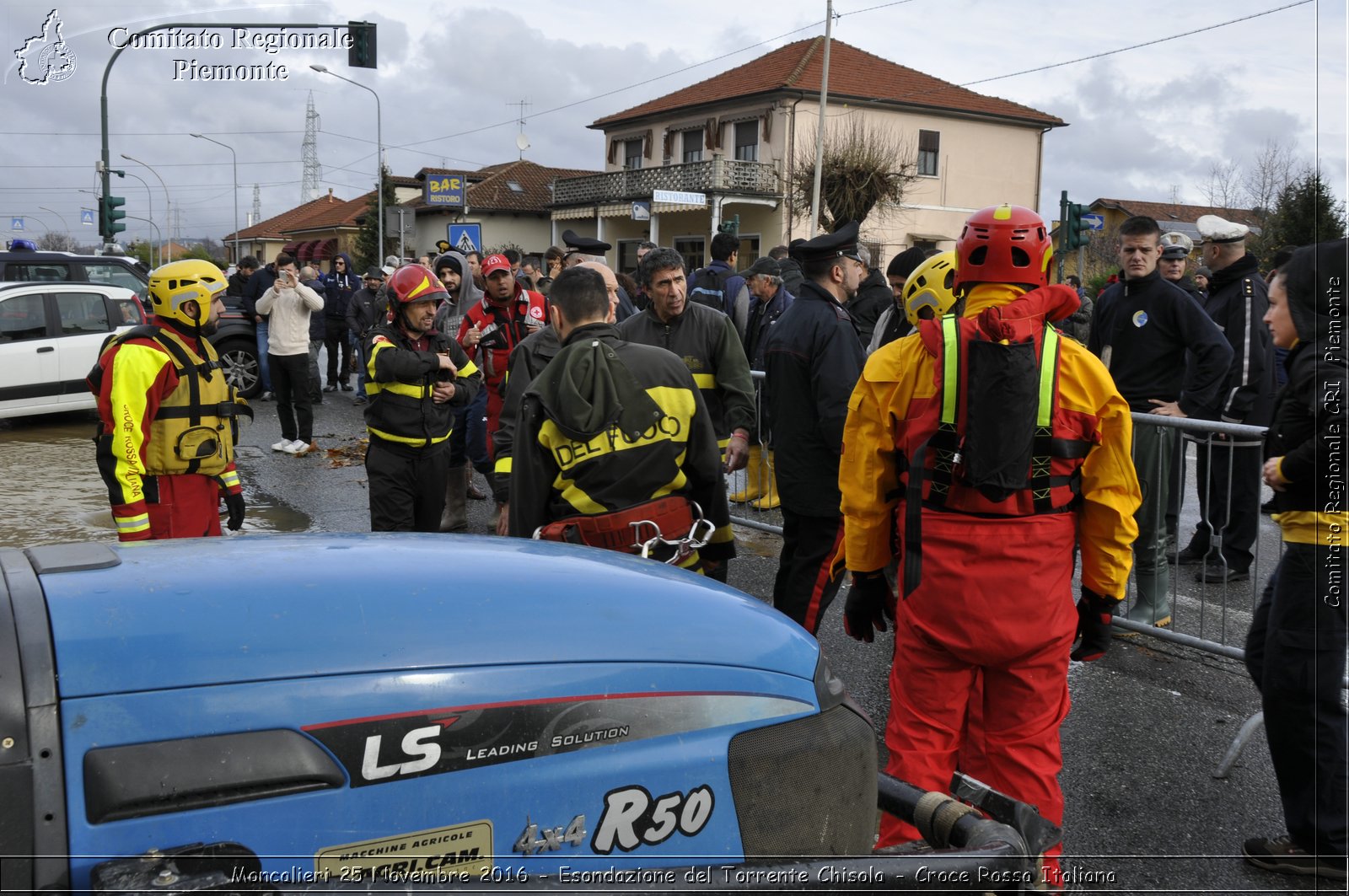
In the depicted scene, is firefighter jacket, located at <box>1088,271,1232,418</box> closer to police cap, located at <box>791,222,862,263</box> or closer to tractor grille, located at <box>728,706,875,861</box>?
police cap, located at <box>791,222,862,263</box>

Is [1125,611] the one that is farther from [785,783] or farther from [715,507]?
[785,783]

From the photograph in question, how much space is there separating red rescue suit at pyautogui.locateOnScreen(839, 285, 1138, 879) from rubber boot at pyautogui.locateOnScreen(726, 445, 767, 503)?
5094 mm

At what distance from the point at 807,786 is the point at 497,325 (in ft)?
21.4

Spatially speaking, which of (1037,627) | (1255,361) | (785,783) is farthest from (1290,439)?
(1255,361)

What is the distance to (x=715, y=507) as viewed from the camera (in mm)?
4137

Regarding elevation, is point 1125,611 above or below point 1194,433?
below

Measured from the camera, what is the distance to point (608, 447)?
3.75 m

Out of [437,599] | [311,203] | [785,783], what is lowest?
[785,783]

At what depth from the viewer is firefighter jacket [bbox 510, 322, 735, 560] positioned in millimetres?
3707

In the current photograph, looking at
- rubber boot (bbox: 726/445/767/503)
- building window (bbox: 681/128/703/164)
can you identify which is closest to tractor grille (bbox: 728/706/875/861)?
rubber boot (bbox: 726/445/767/503)

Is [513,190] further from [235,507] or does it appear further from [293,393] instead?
[235,507]

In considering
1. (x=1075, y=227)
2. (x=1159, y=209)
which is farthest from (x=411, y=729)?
(x=1159, y=209)

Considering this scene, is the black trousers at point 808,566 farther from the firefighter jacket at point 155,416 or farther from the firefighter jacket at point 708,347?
the firefighter jacket at point 155,416

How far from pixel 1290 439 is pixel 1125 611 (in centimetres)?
290
